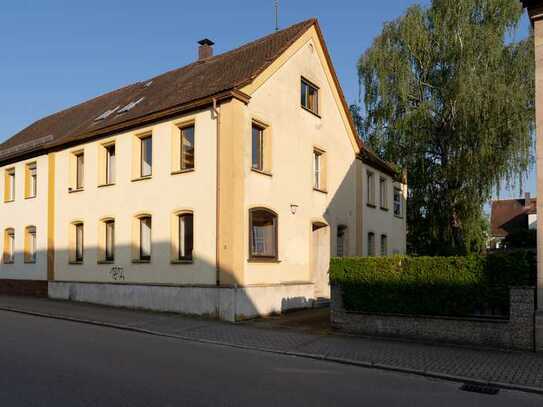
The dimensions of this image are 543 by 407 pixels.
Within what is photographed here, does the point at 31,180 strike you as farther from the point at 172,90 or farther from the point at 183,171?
the point at 183,171

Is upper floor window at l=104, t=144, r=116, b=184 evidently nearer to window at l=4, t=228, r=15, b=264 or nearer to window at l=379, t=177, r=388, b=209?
window at l=4, t=228, r=15, b=264

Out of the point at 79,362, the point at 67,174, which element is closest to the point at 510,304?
the point at 79,362

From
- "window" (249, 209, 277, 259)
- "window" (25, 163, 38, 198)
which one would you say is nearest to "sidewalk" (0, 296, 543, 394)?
"window" (249, 209, 277, 259)

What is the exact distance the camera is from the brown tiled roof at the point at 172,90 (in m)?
17.1

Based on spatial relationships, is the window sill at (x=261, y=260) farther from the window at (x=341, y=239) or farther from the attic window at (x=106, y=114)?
the attic window at (x=106, y=114)

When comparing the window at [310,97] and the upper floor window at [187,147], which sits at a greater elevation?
the window at [310,97]

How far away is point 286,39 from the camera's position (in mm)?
18922

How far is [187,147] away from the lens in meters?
16.8

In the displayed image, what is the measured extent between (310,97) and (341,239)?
5799 mm

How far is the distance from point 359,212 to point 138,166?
961 centimetres

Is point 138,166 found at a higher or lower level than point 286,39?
lower

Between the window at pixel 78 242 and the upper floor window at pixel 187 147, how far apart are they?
6114mm

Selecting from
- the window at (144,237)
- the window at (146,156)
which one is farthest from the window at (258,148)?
the window at (144,237)

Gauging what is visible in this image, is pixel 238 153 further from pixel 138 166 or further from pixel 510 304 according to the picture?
pixel 510 304
